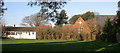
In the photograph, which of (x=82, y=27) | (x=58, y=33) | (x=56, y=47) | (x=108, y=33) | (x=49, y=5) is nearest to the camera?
(x=49, y=5)

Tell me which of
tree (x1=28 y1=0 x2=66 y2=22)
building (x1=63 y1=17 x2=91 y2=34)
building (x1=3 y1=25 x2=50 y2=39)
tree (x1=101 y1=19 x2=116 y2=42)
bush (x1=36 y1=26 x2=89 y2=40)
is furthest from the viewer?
building (x1=3 y1=25 x2=50 y2=39)

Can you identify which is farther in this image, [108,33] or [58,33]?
[58,33]

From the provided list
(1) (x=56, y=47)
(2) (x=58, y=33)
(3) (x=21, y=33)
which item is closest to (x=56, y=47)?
(1) (x=56, y=47)

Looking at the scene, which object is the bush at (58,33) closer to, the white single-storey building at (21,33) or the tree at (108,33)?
the white single-storey building at (21,33)

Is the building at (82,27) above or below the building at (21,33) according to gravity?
above

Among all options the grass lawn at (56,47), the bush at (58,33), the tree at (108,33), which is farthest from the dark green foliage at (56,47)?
the bush at (58,33)

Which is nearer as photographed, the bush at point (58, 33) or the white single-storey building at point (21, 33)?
the bush at point (58, 33)

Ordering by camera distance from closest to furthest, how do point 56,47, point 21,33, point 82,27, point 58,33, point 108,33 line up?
point 56,47 → point 108,33 → point 58,33 → point 82,27 → point 21,33

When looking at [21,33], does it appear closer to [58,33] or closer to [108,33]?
[58,33]

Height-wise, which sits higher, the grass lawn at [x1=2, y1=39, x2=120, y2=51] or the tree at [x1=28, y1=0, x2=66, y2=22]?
the tree at [x1=28, y1=0, x2=66, y2=22]

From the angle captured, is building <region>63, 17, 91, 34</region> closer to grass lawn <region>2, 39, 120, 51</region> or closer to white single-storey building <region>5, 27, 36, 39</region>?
white single-storey building <region>5, 27, 36, 39</region>

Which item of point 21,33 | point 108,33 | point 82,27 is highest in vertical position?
point 82,27

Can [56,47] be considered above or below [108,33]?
below

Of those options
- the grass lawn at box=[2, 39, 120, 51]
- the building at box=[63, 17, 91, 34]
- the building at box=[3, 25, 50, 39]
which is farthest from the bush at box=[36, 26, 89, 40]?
the grass lawn at box=[2, 39, 120, 51]
